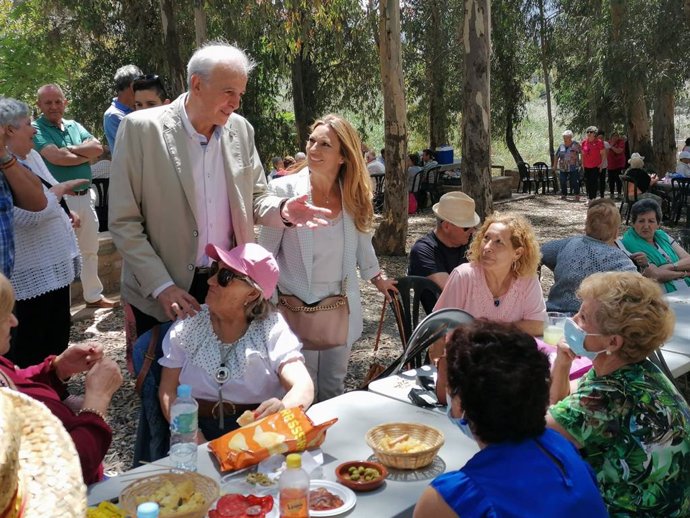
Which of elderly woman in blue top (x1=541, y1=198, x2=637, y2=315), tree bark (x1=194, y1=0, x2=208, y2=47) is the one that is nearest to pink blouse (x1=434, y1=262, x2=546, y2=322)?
elderly woman in blue top (x1=541, y1=198, x2=637, y2=315)

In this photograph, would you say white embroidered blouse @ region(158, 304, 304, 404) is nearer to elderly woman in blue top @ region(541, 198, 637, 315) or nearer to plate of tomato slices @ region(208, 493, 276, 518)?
plate of tomato slices @ region(208, 493, 276, 518)

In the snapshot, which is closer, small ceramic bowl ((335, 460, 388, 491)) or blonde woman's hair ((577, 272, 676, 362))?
small ceramic bowl ((335, 460, 388, 491))

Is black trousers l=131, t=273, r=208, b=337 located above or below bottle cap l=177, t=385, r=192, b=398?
above

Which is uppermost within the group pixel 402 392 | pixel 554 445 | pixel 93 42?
pixel 93 42

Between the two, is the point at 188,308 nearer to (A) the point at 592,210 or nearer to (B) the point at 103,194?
(A) the point at 592,210

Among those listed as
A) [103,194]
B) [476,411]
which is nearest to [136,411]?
[476,411]

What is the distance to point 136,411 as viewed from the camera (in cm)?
506

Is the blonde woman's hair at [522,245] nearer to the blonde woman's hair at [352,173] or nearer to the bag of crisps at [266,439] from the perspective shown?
the blonde woman's hair at [352,173]

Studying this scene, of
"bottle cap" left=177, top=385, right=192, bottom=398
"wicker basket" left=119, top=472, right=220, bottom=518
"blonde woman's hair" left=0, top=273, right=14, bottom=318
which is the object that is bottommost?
"wicker basket" left=119, top=472, right=220, bottom=518

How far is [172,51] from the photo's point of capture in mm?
10398

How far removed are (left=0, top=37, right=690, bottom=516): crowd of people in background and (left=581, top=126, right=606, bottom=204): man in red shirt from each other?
12.5 metres

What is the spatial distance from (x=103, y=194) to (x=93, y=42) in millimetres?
11938

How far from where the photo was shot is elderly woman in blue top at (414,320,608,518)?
1.82 m

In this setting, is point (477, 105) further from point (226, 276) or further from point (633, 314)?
point (633, 314)
